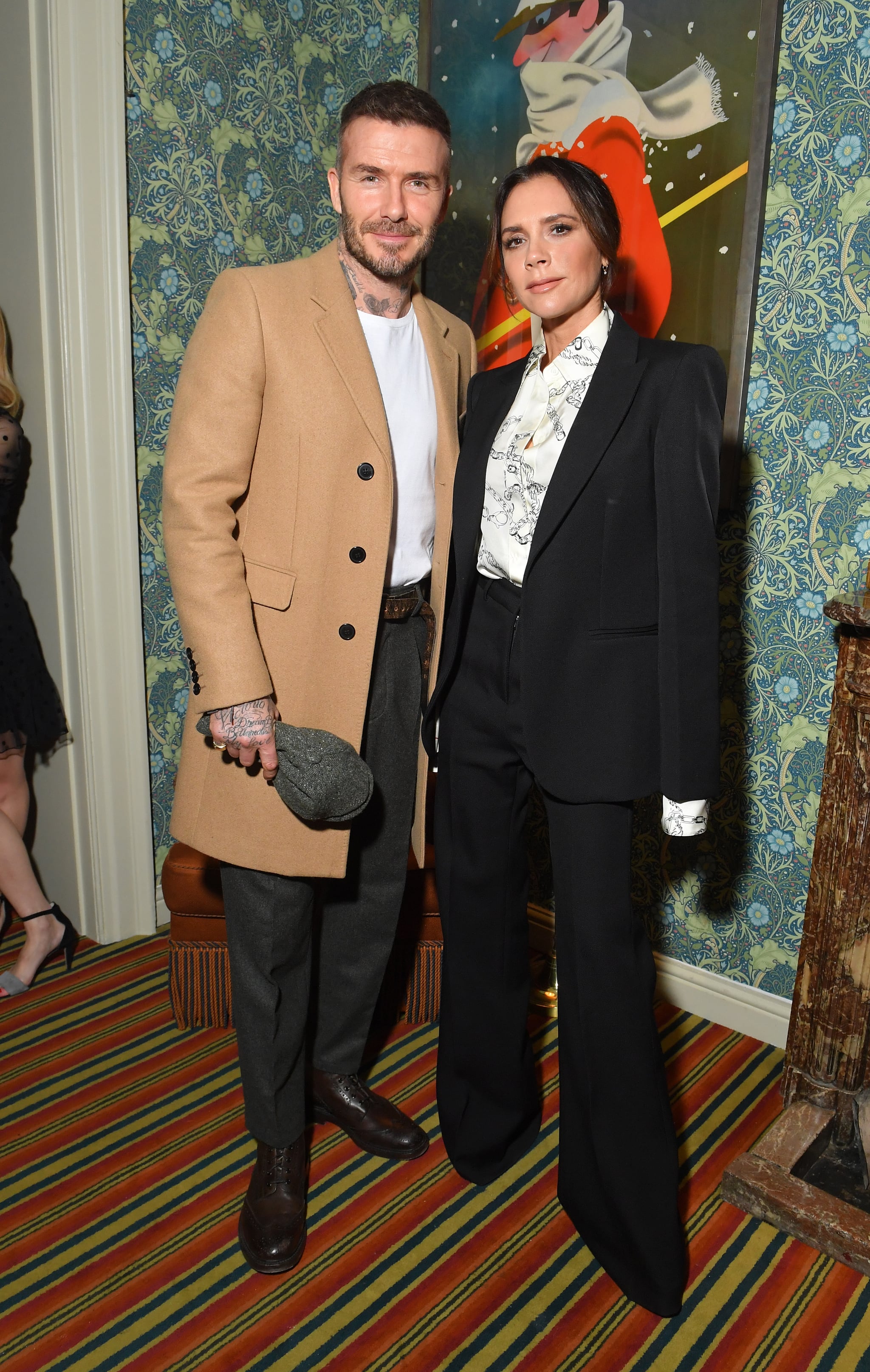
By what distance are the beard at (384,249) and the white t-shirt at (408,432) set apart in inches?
3.6

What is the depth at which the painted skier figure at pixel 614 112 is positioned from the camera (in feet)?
6.61

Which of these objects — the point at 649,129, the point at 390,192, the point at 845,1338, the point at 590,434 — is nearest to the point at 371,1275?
the point at 845,1338

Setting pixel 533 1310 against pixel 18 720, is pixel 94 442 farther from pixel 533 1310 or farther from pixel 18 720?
pixel 533 1310

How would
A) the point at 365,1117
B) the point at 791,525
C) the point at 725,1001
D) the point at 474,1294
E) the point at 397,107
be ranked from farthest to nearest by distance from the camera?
the point at 725,1001 → the point at 791,525 → the point at 365,1117 → the point at 474,1294 → the point at 397,107

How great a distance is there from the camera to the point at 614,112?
212 cm

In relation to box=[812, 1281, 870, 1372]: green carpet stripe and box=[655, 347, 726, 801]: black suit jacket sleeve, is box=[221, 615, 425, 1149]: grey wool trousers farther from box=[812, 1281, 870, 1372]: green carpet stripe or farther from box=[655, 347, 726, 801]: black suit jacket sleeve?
box=[812, 1281, 870, 1372]: green carpet stripe

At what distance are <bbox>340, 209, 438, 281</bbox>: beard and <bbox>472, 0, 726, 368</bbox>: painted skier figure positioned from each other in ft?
2.11

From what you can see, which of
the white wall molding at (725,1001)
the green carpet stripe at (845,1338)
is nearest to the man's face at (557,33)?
the white wall molding at (725,1001)

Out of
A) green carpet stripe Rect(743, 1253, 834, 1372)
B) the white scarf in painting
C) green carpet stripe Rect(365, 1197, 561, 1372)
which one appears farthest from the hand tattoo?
the white scarf in painting

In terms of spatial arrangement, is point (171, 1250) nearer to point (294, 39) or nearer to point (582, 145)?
point (582, 145)

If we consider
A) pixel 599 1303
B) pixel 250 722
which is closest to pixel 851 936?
pixel 599 1303

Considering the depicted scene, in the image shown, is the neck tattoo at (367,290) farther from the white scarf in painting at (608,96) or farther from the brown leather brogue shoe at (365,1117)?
the brown leather brogue shoe at (365,1117)

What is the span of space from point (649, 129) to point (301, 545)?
1.27 meters

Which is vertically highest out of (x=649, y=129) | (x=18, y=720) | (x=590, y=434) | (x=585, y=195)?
(x=649, y=129)
